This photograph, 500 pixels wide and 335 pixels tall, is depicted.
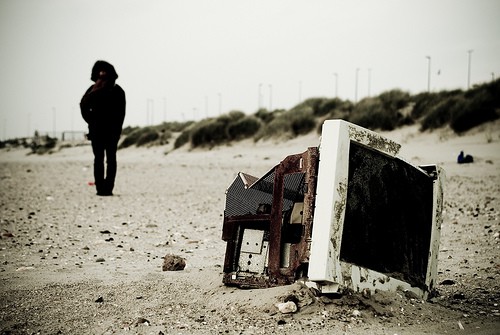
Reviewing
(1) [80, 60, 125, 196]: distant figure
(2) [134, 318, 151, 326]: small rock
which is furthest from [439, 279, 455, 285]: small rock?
(1) [80, 60, 125, 196]: distant figure

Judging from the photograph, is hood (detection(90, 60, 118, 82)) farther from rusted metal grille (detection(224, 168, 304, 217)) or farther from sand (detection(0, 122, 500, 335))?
rusted metal grille (detection(224, 168, 304, 217))

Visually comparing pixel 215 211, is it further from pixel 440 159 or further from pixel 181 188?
pixel 440 159

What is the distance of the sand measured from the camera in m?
2.45

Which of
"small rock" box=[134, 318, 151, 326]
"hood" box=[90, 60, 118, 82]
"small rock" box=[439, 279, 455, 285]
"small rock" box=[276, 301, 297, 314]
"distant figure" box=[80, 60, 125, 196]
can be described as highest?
"hood" box=[90, 60, 118, 82]

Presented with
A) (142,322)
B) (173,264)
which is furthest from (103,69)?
(142,322)

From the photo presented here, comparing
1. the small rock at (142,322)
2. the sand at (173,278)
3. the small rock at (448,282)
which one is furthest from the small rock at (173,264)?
the small rock at (448,282)

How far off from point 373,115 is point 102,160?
9.91 metres

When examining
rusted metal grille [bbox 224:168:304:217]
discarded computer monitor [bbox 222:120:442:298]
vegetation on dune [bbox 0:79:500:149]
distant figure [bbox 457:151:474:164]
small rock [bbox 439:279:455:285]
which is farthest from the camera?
vegetation on dune [bbox 0:79:500:149]

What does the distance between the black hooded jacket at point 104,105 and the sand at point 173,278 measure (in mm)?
1090

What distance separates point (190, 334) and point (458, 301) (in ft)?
5.28

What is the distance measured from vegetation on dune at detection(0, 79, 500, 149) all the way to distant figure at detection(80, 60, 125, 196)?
29.0 feet

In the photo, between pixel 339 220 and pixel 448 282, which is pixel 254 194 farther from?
→ pixel 448 282

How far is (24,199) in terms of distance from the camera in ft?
25.8

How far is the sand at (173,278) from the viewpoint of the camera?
8.02ft
